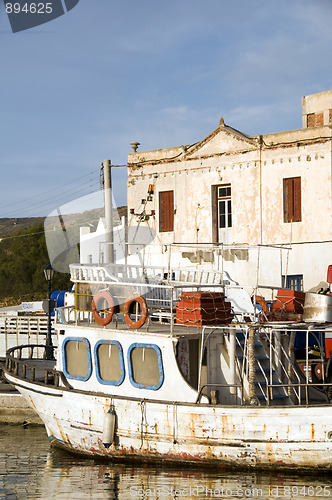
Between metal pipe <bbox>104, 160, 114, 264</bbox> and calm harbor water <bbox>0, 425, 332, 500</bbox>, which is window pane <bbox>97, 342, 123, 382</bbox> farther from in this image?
metal pipe <bbox>104, 160, 114, 264</bbox>

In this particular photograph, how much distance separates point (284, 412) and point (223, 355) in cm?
233

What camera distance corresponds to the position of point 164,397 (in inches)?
628

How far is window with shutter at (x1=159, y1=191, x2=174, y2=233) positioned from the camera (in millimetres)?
30625

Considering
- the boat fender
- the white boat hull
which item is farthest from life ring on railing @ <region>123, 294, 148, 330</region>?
the boat fender

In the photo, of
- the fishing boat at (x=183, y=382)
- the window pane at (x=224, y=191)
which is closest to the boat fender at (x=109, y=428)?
the fishing boat at (x=183, y=382)

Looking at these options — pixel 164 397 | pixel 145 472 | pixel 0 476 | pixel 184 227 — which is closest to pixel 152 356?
pixel 164 397

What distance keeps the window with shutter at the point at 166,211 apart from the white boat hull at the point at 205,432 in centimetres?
1397

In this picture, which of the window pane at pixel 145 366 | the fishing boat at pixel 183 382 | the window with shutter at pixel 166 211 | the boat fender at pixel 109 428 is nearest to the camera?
the fishing boat at pixel 183 382

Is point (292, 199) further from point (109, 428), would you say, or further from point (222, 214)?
point (109, 428)

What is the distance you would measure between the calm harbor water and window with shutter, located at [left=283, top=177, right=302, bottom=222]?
13.7 m

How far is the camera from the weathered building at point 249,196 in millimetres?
27234

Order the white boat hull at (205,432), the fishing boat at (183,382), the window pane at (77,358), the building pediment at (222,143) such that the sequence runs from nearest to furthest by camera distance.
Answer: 1. the white boat hull at (205,432)
2. the fishing boat at (183,382)
3. the window pane at (77,358)
4. the building pediment at (222,143)

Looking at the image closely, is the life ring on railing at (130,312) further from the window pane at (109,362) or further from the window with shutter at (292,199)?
the window with shutter at (292,199)

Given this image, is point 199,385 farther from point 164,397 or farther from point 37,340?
point 37,340
